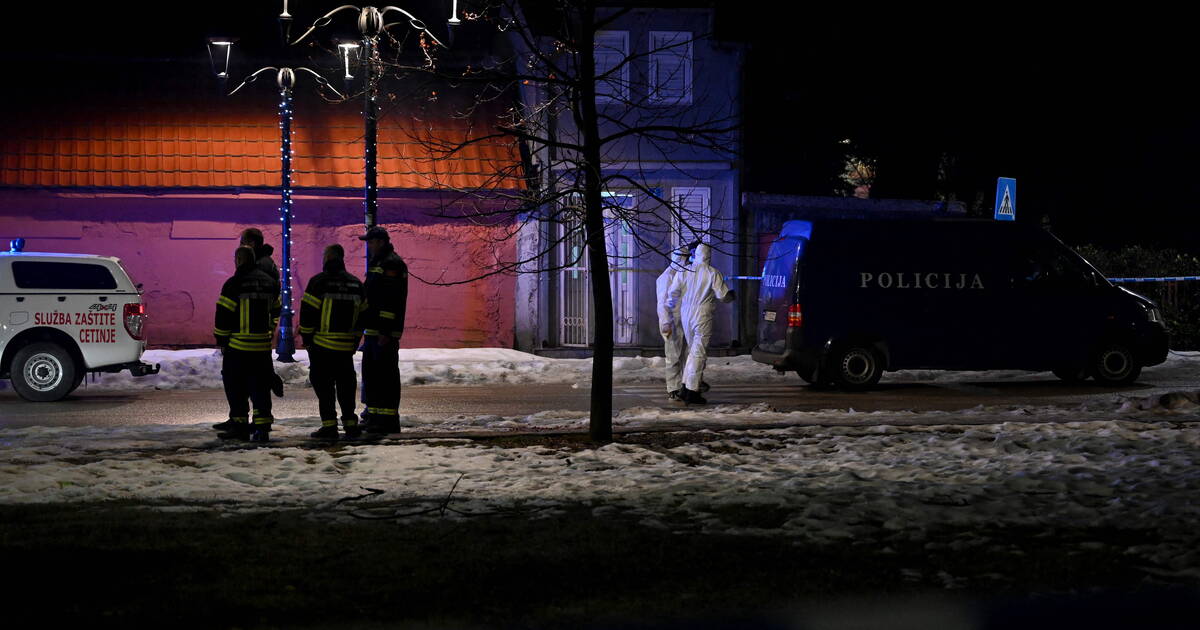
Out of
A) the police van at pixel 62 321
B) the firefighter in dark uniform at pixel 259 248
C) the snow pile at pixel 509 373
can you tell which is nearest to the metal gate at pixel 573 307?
the snow pile at pixel 509 373

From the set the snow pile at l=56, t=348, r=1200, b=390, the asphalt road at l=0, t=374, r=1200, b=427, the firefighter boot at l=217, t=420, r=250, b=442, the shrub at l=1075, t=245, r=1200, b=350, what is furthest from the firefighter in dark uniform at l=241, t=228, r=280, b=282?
the shrub at l=1075, t=245, r=1200, b=350

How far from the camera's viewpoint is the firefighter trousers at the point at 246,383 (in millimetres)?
12039

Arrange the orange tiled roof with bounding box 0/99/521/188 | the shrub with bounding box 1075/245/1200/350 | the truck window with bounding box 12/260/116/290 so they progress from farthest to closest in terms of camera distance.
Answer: the shrub with bounding box 1075/245/1200/350 < the orange tiled roof with bounding box 0/99/521/188 < the truck window with bounding box 12/260/116/290

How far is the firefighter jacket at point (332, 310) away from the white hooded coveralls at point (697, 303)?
179 inches

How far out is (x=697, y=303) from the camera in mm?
15516

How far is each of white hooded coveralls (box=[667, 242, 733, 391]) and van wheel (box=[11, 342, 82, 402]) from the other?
7000 mm

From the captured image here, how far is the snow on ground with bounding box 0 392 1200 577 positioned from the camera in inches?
320

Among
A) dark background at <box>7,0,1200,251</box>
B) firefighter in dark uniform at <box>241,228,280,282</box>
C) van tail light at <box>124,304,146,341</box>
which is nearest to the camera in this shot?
firefighter in dark uniform at <box>241,228,280,282</box>

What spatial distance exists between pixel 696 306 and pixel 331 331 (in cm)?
487

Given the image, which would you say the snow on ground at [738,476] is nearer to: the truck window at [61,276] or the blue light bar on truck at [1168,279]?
the truck window at [61,276]

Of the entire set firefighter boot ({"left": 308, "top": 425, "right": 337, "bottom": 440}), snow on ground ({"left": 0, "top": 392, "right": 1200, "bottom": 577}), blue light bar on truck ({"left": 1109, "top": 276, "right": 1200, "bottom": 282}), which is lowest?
snow on ground ({"left": 0, "top": 392, "right": 1200, "bottom": 577})

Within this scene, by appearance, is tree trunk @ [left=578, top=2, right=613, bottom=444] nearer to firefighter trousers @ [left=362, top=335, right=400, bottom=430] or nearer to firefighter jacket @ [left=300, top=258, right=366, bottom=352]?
firefighter trousers @ [left=362, top=335, right=400, bottom=430]

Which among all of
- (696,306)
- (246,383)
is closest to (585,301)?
(696,306)

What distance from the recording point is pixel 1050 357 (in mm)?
17953
